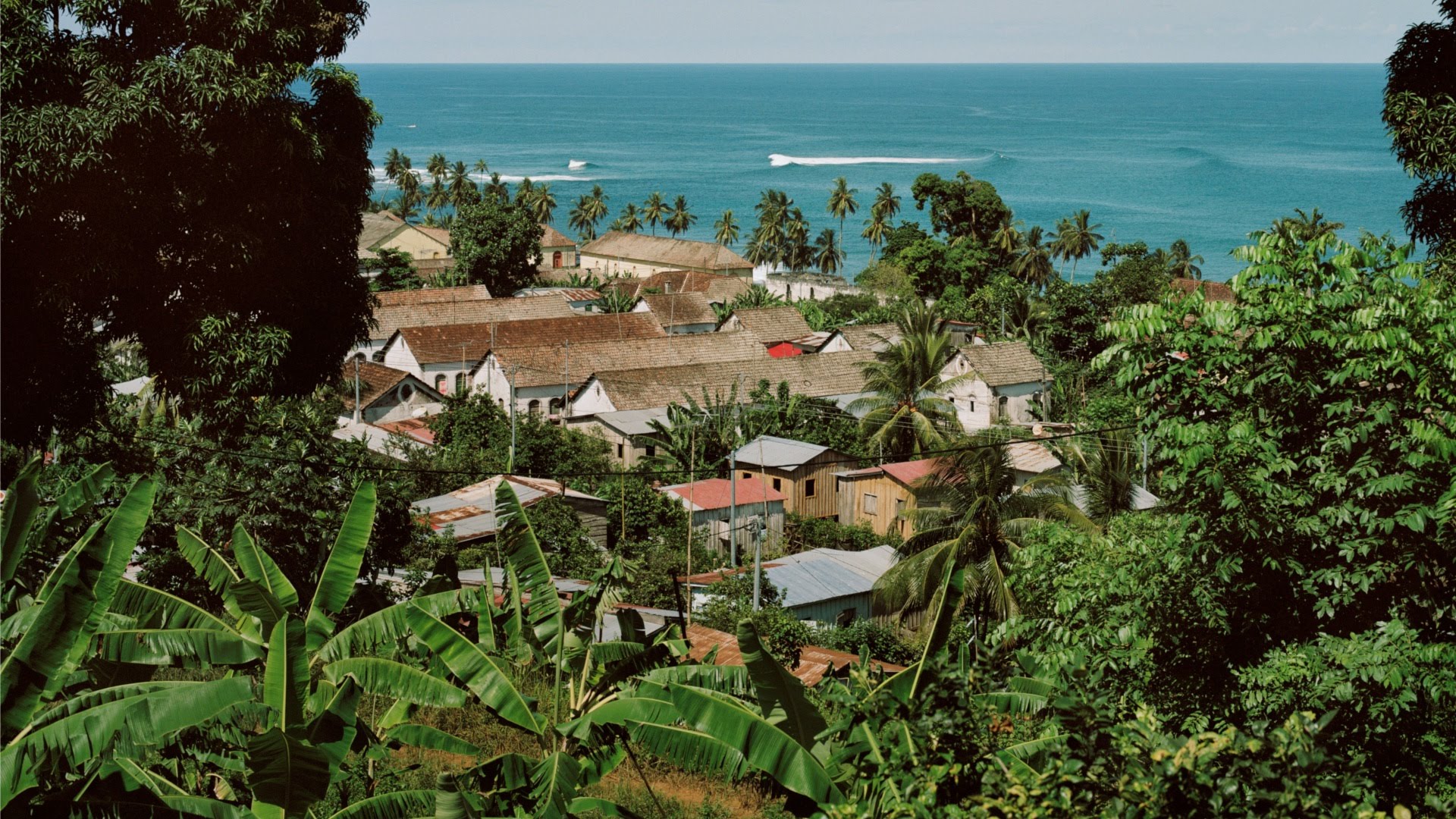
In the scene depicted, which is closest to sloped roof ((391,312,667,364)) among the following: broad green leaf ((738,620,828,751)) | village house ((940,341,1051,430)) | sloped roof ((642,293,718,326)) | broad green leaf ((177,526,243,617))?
sloped roof ((642,293,718,326))

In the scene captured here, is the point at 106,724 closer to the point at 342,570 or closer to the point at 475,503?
the point at 342,570

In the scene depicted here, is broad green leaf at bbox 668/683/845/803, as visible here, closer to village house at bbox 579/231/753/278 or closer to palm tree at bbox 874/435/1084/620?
palm tree at bbox 874/435/1084/620

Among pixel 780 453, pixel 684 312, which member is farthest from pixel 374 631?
pixel 684 312

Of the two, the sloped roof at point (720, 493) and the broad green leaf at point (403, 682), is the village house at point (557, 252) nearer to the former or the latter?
the sloped roof at point (720, 493)

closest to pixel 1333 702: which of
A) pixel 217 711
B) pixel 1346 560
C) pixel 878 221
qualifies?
pixel 1346 560

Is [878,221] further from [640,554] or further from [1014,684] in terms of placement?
[1014,684]

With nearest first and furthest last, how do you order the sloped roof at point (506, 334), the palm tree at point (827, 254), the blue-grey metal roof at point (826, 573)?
the blue-grey metal roof at point (826, 573) < the sloped roof at point (506, 334) < the palm tree at point (827, 254)

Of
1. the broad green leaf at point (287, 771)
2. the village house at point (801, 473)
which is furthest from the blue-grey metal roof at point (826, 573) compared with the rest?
the broad green leaf at point (287, 771)
